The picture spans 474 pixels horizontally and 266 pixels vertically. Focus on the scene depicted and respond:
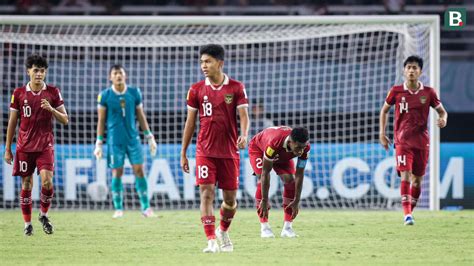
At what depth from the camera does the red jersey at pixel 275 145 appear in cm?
966

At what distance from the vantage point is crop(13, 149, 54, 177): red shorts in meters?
10.8

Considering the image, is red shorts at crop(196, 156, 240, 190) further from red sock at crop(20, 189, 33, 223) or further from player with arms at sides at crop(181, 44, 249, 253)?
red sock at crop(20, 189, 33, 223)

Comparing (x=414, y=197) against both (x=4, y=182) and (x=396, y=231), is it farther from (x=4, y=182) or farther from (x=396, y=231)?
(x=4, y=182)

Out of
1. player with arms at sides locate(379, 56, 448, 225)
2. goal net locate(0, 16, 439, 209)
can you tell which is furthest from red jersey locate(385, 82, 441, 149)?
goal net locate(0, 16, 439, 209)

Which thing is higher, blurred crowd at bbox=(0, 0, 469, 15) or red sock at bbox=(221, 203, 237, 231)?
blurred crowd at bbox=(0, 0, 469, 15)

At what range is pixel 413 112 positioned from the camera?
12297 millimetres

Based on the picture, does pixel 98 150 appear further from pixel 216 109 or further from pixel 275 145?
pixel 216 109

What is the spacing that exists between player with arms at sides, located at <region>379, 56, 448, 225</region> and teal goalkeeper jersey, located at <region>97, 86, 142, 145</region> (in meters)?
3.52

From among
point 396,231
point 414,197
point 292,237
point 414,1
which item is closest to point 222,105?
point 292,237

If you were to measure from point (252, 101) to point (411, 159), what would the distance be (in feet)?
18.0

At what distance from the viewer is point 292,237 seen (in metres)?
10.4

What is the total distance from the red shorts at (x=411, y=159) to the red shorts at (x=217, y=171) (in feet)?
12.6

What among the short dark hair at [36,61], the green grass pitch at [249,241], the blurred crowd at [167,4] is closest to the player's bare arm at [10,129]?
the short dark hair at [36,61]

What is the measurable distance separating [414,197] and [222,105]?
4456 mm
